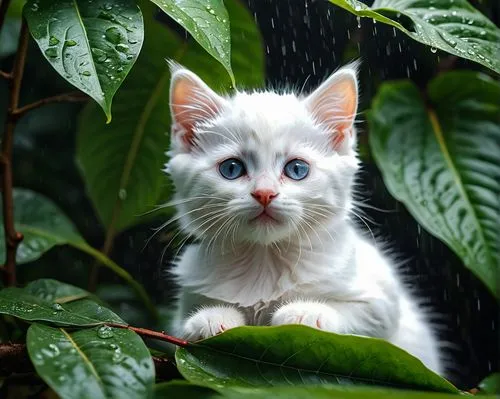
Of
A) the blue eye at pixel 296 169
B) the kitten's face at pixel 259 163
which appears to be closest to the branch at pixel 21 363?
the kitten's face at pixel 259 163

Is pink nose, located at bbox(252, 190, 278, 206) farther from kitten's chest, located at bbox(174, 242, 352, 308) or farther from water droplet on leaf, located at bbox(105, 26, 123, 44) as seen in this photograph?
water droplet on leaf, located at bbox(105, 26, 123, 44)

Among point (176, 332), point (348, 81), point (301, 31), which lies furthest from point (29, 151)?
point (348, 81)

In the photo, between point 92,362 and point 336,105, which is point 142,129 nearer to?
point 336,105

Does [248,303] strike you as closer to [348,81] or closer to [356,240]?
[356,240]

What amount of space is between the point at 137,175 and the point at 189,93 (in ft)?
1.78

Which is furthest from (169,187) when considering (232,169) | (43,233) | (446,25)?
(446,25)

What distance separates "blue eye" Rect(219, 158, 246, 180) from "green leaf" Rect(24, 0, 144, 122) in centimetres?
23

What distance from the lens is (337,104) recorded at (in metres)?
1.27

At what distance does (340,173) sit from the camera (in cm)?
124

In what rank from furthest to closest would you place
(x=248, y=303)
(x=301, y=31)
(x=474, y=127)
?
(x=301, y=31) → (x=474, y=127) → (x=248, y=303)

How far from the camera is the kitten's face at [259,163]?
45.8 inches

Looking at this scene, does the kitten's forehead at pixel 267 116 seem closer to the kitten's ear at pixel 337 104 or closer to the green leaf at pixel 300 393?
the kitten's ear at pixel 337 104

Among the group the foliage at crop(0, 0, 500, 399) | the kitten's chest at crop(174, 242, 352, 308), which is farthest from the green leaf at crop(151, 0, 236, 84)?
the kitten's chest at crop(174, 242, 352, 308)

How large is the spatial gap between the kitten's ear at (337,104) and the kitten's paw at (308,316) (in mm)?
279
